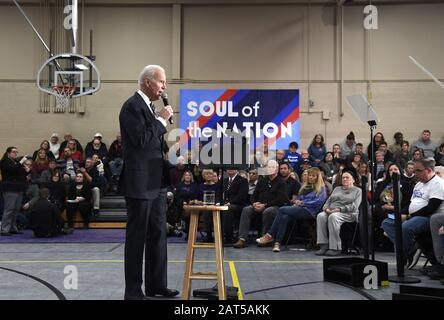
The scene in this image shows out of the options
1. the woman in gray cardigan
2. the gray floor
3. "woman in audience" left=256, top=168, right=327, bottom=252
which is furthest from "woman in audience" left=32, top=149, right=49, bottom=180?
the woman in gray cardigan

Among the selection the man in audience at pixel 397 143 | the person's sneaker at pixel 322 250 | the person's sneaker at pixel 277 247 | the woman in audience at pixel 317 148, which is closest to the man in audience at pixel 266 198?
the person's sneaker at pixel 277 247

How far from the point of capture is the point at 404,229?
5.62m

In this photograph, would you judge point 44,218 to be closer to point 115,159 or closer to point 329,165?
point 115,159

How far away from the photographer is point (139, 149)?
3.75m

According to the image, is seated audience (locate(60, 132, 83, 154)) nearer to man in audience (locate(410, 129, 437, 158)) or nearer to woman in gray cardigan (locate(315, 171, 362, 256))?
woman in gray cardigan (locate(315, 171, 362, 256))

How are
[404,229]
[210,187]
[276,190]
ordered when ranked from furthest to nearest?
[210,187] < [276,190] < [404,229]

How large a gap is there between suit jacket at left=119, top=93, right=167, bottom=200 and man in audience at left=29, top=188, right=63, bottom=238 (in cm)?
590

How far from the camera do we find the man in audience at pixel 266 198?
27.6 feet

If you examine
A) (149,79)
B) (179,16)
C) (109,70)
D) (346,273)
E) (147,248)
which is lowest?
(346,273)

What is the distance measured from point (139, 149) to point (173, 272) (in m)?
2.23

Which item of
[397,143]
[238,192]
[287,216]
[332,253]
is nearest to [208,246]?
[332,253]
